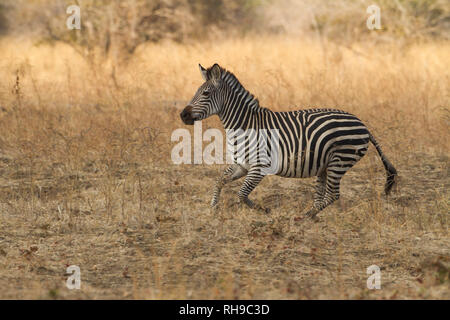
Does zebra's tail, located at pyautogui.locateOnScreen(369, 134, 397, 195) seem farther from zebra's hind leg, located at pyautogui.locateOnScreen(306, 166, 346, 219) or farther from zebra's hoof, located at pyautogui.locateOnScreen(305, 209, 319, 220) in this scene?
zebra's hoof, located at pyautogui.locateOnScreen(305, 209, 319, 220)

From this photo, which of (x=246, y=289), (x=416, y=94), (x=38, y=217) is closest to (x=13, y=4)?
(x=416, y=94)

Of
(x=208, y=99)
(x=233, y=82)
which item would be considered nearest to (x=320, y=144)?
(x=233, y=82)

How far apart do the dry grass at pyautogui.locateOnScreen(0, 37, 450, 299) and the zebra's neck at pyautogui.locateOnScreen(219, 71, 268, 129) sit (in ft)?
2.67

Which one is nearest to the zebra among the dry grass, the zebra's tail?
the zebra's tail

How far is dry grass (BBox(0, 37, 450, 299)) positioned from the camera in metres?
4.80

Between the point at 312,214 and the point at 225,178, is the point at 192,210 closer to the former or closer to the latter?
the point at 225,178

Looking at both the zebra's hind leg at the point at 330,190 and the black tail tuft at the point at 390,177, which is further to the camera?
Answer: the black tail tuft at the point at 390,177

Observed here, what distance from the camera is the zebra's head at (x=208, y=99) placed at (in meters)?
6.46

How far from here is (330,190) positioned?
6.44 metres

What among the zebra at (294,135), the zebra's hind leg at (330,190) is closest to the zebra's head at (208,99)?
the zebra at (294,135)

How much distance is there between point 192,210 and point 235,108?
1.13m

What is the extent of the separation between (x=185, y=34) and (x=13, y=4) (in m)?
6.55

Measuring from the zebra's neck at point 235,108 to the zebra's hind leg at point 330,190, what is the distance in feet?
3.13

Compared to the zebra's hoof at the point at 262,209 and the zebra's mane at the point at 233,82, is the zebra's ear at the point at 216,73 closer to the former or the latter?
the zebra's mane at the point at 233,82
